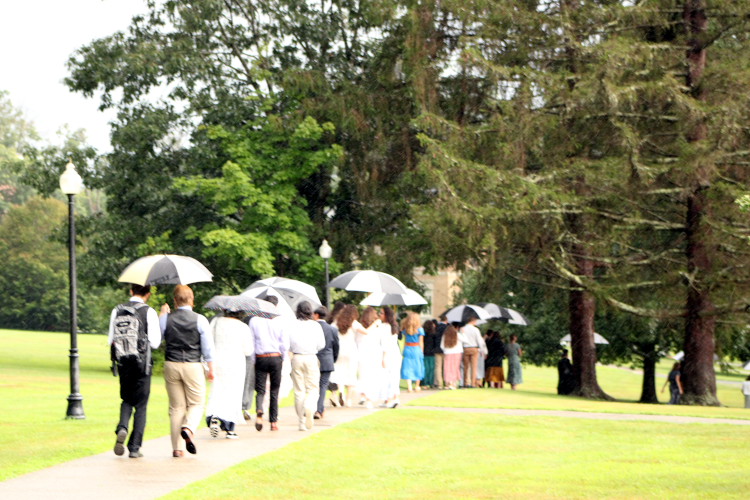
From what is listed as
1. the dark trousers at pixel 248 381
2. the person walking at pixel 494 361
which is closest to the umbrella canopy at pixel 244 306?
the dark trousers at pixel 248 381

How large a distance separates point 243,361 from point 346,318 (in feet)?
14.1

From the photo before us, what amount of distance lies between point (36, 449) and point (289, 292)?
252 inches

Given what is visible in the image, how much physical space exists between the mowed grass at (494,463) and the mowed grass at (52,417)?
7.11 feet

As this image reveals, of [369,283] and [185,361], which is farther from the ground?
[369,283]

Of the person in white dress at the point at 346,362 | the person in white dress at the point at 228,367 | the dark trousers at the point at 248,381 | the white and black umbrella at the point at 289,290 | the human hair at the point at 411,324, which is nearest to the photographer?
the person in white dress at the point at 228,367

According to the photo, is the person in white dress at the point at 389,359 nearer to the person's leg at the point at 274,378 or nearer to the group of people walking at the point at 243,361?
the group of people walking at the point at 243,361

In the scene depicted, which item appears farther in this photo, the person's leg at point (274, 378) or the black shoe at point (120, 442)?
the person's leg at point (274, 378)

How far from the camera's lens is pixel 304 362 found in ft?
40.9

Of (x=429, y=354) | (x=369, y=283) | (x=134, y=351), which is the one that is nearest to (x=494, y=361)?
(x=429, y=354)

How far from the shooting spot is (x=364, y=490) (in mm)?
8250

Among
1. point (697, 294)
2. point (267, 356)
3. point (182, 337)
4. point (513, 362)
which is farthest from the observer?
point (513, 362)

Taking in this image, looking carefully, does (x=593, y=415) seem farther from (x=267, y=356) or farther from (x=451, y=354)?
(x=267, y=356)

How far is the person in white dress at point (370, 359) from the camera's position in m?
15.7

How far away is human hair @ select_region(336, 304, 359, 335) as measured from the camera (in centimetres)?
1551
